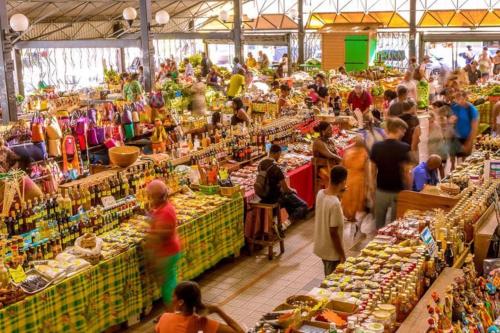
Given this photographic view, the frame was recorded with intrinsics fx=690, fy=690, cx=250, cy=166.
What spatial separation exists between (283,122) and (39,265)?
5.94m

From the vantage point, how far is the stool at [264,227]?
7891 mm

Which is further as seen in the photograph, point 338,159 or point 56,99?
point 56,99

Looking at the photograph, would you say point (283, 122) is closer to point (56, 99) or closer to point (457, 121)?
point (457, 121)

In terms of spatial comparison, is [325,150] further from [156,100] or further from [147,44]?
[147,44]

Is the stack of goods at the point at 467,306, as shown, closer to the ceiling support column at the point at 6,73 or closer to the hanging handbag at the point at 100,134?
the hanging handbag at the point at 100,134

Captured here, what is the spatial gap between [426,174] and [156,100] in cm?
610

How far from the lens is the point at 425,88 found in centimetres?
1739

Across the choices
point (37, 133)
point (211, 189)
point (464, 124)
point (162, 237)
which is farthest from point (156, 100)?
point (162, 237)

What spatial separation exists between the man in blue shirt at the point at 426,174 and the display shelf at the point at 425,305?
2601 millimetres

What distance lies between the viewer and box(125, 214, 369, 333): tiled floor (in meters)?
6.58

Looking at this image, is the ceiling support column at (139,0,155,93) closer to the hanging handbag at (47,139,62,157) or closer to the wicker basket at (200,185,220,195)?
the hanging handbag at (47,139,62,157)

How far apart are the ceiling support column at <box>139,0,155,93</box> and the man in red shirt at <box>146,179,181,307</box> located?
8678 millimetres

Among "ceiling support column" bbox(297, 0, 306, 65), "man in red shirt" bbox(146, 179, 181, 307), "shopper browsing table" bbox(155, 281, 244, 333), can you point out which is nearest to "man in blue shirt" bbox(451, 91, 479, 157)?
"man in red shirt" bbox(146, 179, 181, 307)

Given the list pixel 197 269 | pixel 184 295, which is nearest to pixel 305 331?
pixel 184 295
